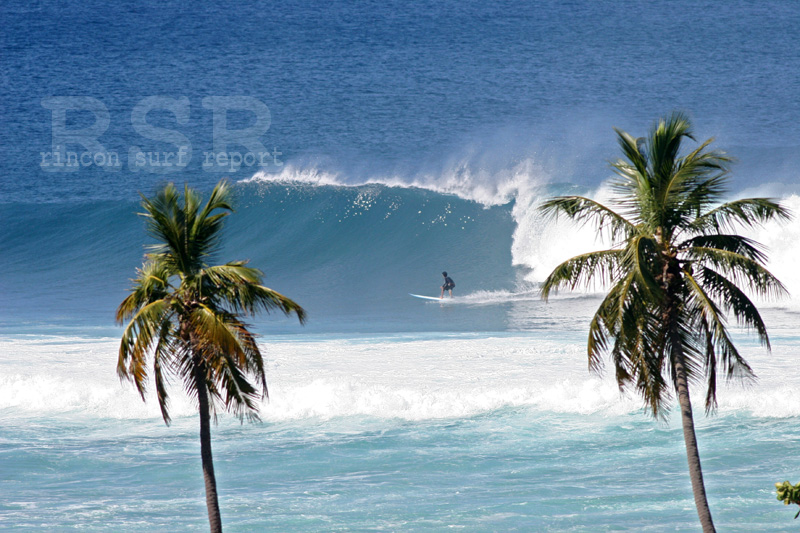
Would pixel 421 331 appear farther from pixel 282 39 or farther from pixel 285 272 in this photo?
pixel 282 39

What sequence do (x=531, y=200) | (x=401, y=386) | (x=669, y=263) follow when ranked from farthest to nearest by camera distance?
(x=531, y=200)
(x=401, y=386)
(x=669, y=263)

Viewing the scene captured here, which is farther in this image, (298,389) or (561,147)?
(561,147)

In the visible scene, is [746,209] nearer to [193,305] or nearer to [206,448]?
[193,305]

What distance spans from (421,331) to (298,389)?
616cm

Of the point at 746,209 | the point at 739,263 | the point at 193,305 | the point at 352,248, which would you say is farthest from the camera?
the point at 352,248

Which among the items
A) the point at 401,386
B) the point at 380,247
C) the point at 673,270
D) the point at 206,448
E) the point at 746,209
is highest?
the point at 380,247

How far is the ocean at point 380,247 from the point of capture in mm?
10898

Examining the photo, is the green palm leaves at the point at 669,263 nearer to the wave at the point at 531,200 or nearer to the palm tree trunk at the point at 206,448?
the palm tree trunk at the point at 206,448

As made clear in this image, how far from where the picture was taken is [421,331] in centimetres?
2064

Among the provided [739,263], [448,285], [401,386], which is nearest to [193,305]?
[739,263]

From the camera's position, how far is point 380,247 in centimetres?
3180

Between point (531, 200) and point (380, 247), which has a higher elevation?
point (531, 200)

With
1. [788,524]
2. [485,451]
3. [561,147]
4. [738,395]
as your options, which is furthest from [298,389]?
[561,147]

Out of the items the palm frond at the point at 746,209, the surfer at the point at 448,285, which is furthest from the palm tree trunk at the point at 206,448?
the surfer at the point at 448,285
